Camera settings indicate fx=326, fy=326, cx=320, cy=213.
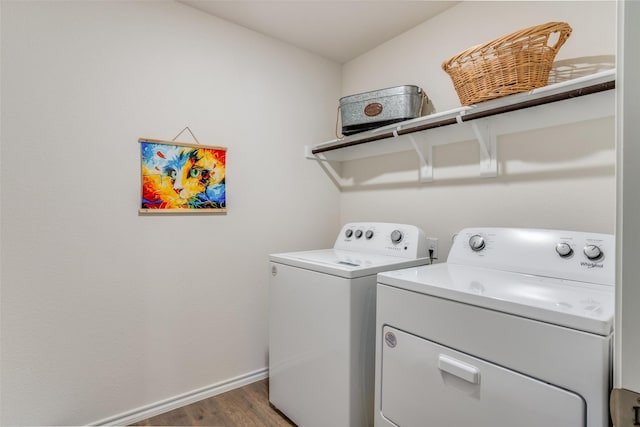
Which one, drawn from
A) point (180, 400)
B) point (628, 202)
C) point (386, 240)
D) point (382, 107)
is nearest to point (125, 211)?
point (180, 400)

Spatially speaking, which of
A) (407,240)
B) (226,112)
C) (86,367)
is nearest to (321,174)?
(226,112)

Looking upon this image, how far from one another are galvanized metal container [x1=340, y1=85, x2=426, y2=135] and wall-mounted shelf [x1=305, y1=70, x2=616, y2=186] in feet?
0.16

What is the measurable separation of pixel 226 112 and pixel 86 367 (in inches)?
61.5

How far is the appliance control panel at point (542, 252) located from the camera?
113 centimetres

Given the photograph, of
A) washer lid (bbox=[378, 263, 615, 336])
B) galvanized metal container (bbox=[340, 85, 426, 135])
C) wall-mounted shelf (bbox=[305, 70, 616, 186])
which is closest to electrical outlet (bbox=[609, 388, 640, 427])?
washer lid (bbox=[378, 263, 615, 336])

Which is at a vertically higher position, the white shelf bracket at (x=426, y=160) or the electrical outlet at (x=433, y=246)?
the white shelf bracket at (x=426, y=160)

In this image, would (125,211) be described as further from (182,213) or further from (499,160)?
(499,160)

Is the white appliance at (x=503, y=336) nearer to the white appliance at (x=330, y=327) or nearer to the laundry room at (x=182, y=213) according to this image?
the white appliance at (x=330, y=327)

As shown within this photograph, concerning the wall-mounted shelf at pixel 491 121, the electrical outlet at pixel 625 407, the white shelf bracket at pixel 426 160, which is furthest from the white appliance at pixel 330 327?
the electrical outlet at pixel 625 407

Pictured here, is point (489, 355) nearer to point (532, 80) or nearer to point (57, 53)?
point (532, 80)

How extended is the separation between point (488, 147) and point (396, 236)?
2.17 ft

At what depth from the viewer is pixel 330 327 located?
4.82 ft

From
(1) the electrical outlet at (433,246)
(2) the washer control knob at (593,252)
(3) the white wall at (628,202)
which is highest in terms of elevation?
(3) the white wall at (628,202)

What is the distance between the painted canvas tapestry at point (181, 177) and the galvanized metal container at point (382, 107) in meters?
0.83
